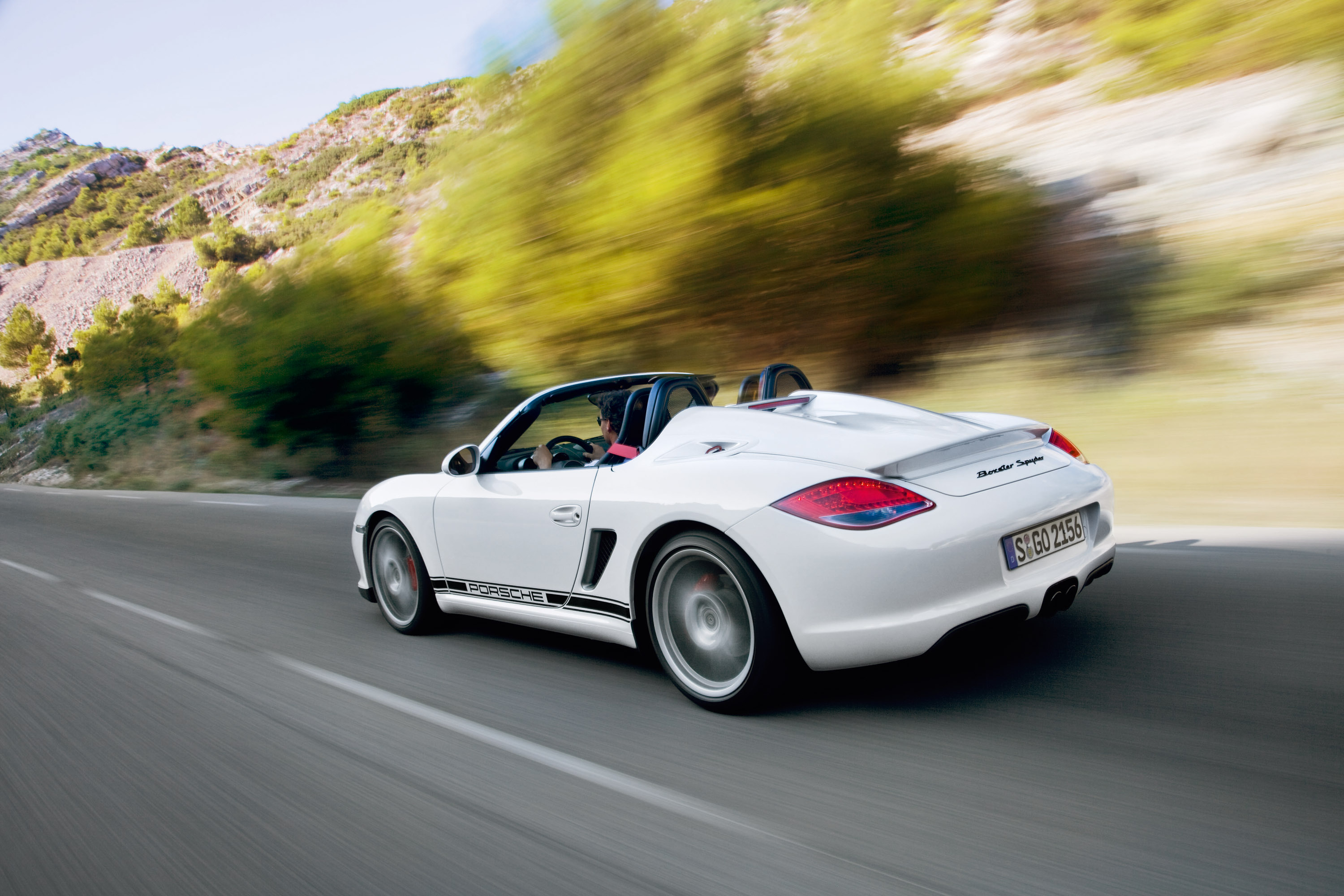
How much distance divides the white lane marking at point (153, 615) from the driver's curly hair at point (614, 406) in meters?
2.66

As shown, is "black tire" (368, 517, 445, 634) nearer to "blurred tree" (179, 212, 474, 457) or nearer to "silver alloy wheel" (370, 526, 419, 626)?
"silver alloy wheel" (370, 526, 419, 626)

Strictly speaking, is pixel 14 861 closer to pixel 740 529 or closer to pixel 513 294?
pixel 740 529

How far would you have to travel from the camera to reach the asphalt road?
237cm

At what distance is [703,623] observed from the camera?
3.45m

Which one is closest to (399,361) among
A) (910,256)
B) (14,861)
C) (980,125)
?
(910,256)

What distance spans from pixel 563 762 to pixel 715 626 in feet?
2.31

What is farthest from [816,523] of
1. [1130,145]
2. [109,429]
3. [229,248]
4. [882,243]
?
[229,248]

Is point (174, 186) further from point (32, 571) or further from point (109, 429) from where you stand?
point (32, 571)

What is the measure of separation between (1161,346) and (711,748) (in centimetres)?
879

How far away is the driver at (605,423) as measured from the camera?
4324 mm

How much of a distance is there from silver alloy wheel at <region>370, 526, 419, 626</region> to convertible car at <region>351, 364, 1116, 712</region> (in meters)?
0.52

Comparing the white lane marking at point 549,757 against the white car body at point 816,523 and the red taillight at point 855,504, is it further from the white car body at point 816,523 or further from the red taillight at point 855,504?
the red taillight at point 855,504

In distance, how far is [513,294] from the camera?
14406 mm

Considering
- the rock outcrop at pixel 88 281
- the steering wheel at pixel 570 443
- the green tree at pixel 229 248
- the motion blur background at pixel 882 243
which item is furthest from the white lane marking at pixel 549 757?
the rock outcrop at pixel 88 281
